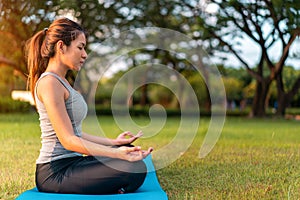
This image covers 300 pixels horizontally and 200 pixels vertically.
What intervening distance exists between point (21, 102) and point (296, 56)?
22.5ft

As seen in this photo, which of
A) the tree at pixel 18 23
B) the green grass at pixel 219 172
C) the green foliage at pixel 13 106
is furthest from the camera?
the green foliage at pixel 13 106

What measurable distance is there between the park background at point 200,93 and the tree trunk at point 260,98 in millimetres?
25

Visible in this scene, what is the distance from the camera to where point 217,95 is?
3.09m

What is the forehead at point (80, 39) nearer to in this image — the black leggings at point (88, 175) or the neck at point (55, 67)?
the neck at point (55, 67)

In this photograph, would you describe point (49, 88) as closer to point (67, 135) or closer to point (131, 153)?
point (67, 135)

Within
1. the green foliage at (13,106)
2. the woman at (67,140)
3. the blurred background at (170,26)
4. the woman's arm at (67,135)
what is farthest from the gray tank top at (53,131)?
the green foliage at (13,106)

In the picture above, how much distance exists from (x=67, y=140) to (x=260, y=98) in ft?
32.5

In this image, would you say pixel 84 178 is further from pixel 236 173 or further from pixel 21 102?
pixel 21 102

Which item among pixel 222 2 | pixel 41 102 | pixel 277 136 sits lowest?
pixel 277 136

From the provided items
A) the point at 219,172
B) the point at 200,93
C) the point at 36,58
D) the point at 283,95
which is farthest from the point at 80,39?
the point at 200,93

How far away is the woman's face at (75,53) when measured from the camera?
Result: 6.43 ft

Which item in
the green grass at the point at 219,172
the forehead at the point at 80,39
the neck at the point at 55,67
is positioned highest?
A: the forehead at the point at 80,39

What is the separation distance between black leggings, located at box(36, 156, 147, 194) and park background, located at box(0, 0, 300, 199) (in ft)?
1.27

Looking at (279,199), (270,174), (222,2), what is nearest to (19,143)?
(270,174)
